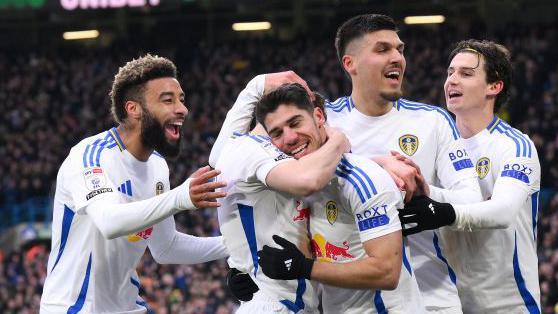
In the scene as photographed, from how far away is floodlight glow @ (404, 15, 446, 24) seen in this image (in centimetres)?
2891

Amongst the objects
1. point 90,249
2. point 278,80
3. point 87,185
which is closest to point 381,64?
point 278,80

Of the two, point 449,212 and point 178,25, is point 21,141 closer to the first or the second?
point 178,25

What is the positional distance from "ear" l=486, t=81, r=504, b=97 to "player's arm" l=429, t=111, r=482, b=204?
63cm

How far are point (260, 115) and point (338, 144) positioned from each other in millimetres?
495

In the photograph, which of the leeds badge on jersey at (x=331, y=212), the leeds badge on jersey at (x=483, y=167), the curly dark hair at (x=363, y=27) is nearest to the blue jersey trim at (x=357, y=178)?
the leeds badge on jersey at (x=331, y=212)

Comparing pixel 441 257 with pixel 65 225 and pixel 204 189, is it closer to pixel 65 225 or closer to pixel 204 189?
pixel 204 189

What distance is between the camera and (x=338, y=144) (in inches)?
205

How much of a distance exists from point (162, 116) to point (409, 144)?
1.73 m

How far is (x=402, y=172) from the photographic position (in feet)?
17.7

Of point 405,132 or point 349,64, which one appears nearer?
point 405,132

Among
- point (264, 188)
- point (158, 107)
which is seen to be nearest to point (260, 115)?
point (264, 188)

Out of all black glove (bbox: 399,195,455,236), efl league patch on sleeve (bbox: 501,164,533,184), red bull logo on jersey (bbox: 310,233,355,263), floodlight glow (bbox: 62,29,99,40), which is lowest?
red bull logo on jersey (bbox: 310,233,355,263)

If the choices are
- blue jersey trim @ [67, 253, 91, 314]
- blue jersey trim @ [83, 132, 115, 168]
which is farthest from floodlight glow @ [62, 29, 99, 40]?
blue jersey trim @ [67, 253, 91, 314]

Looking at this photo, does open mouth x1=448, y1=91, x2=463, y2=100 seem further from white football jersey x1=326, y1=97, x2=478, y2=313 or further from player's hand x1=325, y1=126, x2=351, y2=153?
player's hand x1=325, y1=126, x2=351, y2=153
